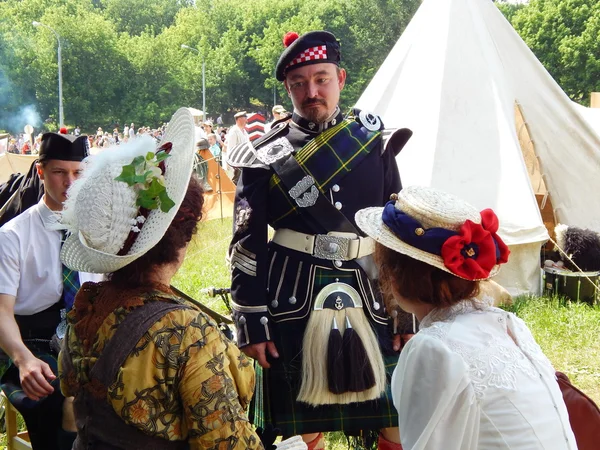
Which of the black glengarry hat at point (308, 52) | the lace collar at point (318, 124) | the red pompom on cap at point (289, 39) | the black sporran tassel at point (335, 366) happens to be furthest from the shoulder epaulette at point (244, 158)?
the black sporran tassel at point (335, 366)

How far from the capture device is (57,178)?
316 cm

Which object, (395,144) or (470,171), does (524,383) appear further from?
(470,171)

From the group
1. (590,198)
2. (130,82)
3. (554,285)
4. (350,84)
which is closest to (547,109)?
(590,198)

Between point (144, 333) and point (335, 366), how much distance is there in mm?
1193

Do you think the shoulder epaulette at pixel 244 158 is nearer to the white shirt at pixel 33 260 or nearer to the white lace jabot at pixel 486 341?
the white shirt at pixel 33 260

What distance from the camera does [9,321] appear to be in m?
2.80

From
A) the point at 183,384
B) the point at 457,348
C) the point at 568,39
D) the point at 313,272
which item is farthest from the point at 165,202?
the point at 568,39

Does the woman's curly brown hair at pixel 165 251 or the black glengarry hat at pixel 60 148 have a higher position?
the black glengarry hat at pixel 60 148

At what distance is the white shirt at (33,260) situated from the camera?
9.73ft

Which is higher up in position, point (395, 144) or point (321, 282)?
point (395, 144)

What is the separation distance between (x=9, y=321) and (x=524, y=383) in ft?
6.72

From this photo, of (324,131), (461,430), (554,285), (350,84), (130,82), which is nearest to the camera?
(461,430)

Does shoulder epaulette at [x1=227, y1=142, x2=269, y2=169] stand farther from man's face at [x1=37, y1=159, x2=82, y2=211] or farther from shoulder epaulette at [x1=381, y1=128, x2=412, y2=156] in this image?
man's face at [x1=37, y1=159, x2=82, y2=211]

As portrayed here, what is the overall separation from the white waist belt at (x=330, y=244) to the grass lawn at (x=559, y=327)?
0.93 meters
